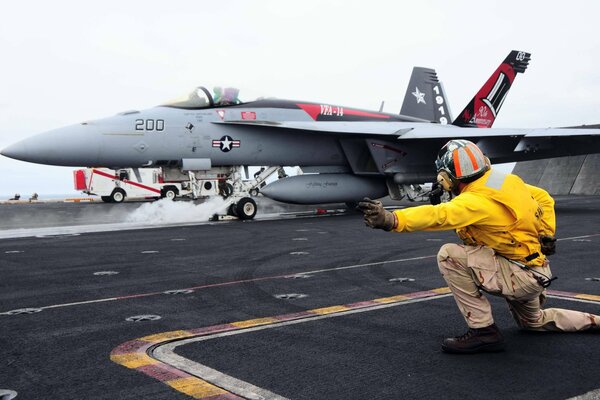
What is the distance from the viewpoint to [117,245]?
10359 mm

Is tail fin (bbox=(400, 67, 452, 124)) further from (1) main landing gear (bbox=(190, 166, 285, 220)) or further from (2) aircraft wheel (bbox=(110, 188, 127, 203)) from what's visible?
(2) aircraft wheel (bbox=(110, 188, 127, 203))

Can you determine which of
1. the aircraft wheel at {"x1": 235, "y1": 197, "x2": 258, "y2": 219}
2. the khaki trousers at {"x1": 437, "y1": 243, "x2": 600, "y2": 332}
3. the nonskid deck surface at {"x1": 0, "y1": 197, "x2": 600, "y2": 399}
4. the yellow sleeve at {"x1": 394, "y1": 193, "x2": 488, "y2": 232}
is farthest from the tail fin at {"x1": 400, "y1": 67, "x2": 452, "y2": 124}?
the yellow sleeve at {"x1": 394, "y1": 193, "x2": 488, "y2": 232}

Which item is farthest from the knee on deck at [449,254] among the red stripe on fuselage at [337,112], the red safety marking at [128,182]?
the red safety marking at [128,182]

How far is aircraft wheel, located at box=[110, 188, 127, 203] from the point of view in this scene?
3117cm

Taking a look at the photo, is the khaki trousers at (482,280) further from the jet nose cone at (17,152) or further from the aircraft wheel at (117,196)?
the aircraft wheel at (117,196)

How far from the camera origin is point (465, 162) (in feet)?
13.0

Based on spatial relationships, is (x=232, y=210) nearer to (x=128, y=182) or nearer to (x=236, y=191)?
(x=236, y=191)

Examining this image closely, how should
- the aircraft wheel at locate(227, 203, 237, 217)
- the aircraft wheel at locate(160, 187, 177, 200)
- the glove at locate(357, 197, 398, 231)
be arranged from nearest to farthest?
the glove at locate(357, 197, 398, 231), the aircraft wheel at locate(227, 203, 237, 217), the aircraft wheel at locate(160, 187, 177, 200)

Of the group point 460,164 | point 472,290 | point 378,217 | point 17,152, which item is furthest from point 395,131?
point 378,217

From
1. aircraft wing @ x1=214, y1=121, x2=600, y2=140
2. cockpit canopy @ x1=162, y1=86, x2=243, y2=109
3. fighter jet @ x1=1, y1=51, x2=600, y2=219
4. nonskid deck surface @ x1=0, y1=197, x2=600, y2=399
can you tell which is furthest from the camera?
aircraft wing @ x1=214, y1=121, x2=600, y2=140

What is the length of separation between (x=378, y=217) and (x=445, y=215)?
473 millimetres

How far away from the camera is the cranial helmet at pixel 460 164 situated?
396 centimetres

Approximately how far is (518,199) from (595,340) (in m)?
1.19

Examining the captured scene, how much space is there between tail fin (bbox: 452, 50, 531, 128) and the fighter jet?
8.31 ft
